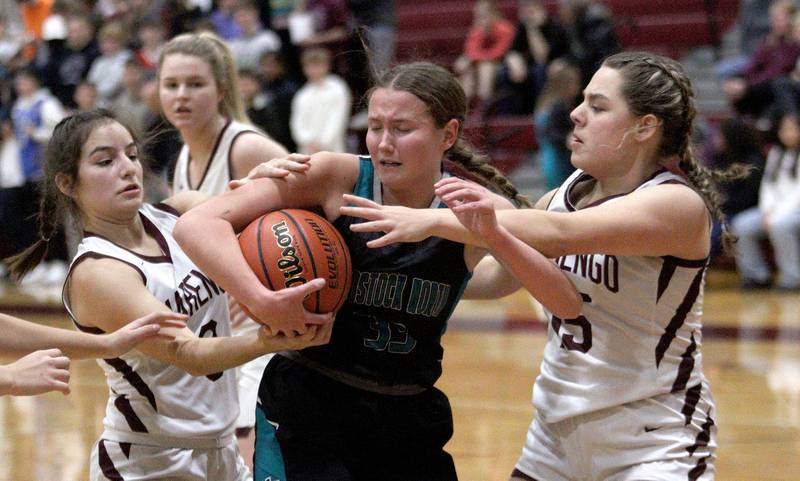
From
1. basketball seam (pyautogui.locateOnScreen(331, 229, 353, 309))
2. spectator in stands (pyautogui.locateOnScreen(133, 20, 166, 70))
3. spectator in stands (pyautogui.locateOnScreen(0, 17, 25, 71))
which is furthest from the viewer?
spectator in stands (pyautogui.locateOnScreen(0, 17, 25, 71))

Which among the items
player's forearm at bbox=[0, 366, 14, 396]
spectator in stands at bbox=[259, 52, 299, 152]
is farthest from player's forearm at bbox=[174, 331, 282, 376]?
spectator in stands at bbox=[259, 52, 299, 152]

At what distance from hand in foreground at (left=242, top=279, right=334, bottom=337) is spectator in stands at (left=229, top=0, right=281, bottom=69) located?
9468mm

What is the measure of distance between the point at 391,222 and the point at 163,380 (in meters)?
0.99

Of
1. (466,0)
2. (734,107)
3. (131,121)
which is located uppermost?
(131,121)

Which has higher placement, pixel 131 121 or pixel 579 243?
pixel 131 121

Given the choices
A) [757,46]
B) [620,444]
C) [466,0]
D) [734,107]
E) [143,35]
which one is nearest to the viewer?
[620,444]

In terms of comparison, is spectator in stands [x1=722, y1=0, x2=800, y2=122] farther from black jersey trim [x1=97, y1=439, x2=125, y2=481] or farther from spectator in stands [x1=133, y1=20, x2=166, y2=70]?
black jersey trim [x1=97, y1=439, x2=125, y2=481]

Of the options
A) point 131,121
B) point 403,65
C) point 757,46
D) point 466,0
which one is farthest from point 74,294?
point 466,0

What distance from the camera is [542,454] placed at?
10.5 feet

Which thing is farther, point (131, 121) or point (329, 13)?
point (329, 13)

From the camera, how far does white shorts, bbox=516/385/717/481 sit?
119 inches

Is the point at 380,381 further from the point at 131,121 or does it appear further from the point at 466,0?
the point at 466,0

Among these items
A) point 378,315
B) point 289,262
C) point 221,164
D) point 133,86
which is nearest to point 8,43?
point 133,86

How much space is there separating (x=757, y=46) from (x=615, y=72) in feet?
30.6
